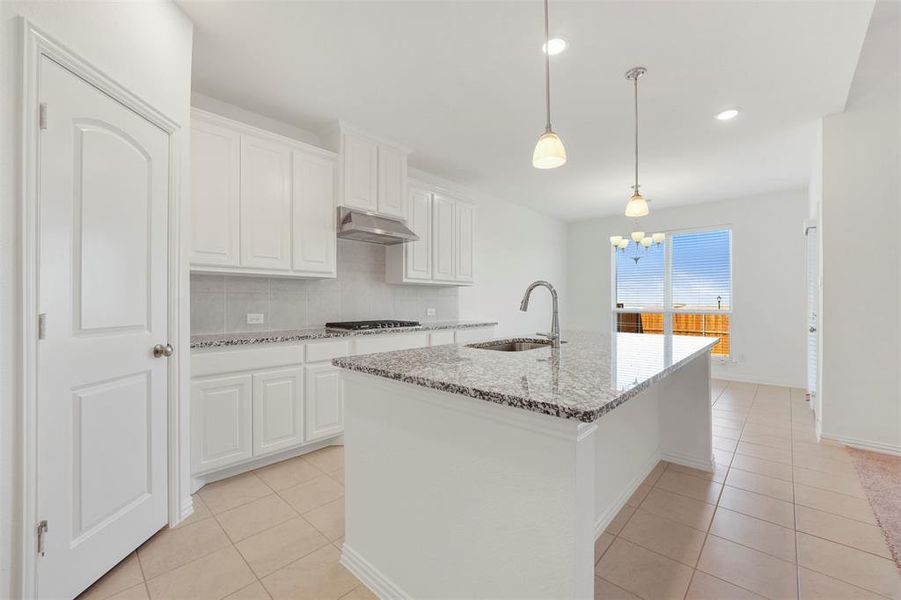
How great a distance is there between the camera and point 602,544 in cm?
177

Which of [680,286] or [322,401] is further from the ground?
[680,286]

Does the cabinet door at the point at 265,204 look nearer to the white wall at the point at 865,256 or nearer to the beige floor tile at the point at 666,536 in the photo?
the beige floor tile at the point at 666,536

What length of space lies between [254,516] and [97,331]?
1.19 metres

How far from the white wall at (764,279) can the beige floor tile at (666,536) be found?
14.9 ft

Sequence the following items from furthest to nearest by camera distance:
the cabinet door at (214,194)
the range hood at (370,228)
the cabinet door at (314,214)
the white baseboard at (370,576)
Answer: the range hood at (370,228) < the cabinet door at (314,214) < the cabinet door at (214,194) < the white baseboard at (370,576)

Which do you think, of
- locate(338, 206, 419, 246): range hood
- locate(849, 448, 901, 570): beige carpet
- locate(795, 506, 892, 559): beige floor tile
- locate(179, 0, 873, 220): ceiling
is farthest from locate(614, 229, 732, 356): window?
locate(338, 206, 419, 246): range hood

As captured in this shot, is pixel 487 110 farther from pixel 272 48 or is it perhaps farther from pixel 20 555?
pixel 20 555

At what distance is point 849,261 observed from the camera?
9.53 ft

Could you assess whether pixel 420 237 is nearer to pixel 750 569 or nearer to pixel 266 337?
pixel 266 337

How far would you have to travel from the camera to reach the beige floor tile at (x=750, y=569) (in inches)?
58.7

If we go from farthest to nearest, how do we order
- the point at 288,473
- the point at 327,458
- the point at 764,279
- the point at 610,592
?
1. the point at 764,279
2. the point at 327,458
3. the point at 288,473
4. the point at 610,592

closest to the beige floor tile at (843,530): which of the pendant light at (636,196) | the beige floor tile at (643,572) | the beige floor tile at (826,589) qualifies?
the beige floor tile at (826,589)

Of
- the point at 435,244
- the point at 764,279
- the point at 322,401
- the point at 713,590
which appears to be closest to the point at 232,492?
the point at 322,401

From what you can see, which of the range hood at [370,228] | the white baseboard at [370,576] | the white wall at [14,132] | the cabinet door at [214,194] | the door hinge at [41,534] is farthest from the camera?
the range hood at [370,228]
